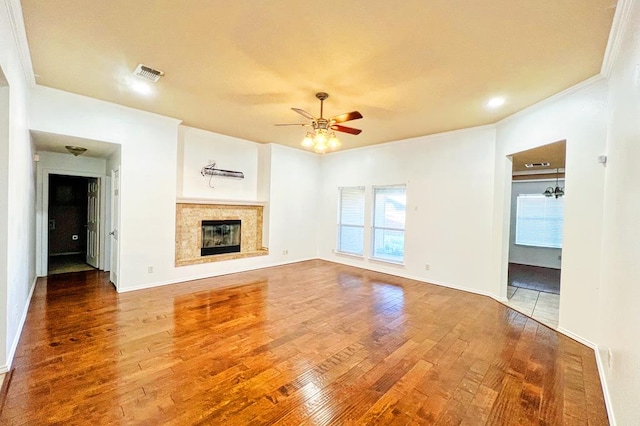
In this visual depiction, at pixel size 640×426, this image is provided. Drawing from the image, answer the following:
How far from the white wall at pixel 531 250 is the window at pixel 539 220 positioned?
10 centimetres

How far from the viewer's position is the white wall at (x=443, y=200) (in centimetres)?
501

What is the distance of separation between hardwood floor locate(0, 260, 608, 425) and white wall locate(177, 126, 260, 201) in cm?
241

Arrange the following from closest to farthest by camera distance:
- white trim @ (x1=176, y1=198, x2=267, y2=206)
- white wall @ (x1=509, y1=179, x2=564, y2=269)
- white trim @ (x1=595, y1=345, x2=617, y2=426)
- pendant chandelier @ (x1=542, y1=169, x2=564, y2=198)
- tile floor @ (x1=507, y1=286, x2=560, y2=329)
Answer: white trim @ (x1=595, y1=345, x2=617, y2=426), tile floor @ (x1=507, y1=286, x2=560, y2=329), white trim @ (x1=176, y1=198, x2=267, y2=206), pendant chandelier @ (x1=542, y1=169, x2=564, y2=198), white wall @ (x1=509, y1=179, x2=564, y2=269)

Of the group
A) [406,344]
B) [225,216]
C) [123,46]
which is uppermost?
[123,46]

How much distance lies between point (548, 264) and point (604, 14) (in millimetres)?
7487

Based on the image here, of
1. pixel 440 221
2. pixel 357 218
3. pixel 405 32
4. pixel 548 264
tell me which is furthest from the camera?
pixel 548 264

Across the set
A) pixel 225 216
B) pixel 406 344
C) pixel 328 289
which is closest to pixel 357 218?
pixel 328 289

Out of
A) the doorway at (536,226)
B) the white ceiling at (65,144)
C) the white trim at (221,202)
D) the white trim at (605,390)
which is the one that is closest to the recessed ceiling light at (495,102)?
the doorway at (536,226)

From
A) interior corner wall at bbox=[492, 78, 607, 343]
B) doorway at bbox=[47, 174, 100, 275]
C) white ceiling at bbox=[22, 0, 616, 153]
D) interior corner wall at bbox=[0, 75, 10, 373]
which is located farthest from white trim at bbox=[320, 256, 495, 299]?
doorway at bbox=[47, 174, 100, 275]

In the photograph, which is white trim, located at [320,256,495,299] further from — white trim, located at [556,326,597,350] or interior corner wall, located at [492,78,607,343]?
interior corner wall, located at [492,78,607,343]

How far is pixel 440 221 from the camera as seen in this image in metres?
5.57

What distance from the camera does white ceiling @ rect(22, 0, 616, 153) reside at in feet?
7.20

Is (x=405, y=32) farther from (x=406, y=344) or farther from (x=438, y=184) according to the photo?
(x=438, y=184)

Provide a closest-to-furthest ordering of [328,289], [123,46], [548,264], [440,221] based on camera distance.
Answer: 1. [123,46]
2. [328,289]
3. [440,221]
4. [548,264]
